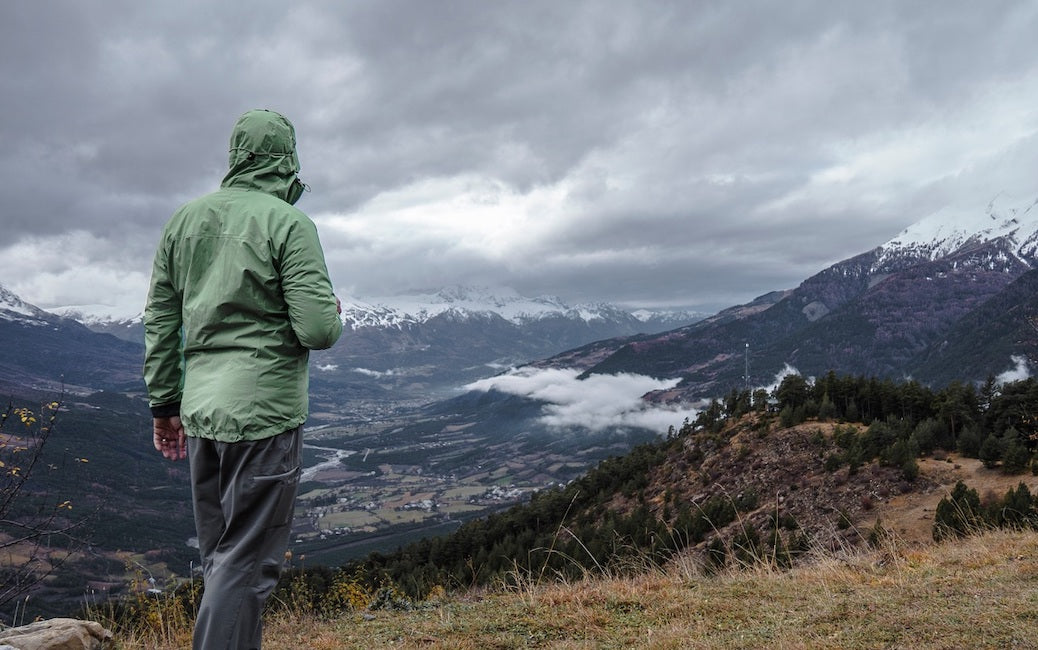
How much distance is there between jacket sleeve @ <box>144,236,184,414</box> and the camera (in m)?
3.14

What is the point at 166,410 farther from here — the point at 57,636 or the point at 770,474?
the point at 770,474

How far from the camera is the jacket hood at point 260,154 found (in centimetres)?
326

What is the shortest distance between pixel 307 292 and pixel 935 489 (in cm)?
2656

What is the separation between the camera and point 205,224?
10.2 ft

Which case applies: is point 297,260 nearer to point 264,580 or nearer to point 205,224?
point 205,224

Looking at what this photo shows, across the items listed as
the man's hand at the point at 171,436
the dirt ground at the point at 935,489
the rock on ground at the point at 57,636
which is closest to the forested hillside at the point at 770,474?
the dirt ground at the point at 935,489

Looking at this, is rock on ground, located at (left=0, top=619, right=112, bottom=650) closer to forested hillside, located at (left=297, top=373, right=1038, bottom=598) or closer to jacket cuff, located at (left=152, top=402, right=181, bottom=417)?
jacket cuff, located at (left=152, top=402, right=181, bottom=417)

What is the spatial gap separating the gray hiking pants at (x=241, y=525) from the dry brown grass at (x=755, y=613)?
2.08m

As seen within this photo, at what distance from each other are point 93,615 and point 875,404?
4145 centimetres

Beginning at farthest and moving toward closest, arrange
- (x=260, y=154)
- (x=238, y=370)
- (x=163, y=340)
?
1. (x=260, y=154)
2. (x=163, y=340)
3. (x=238, y=370)

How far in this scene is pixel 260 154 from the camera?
3277mm

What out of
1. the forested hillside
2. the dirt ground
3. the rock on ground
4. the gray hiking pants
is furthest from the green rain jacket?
the dirt ground

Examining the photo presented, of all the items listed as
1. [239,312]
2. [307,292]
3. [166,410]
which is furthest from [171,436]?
[307,292]

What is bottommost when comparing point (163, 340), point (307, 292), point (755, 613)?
point (755, 613)
